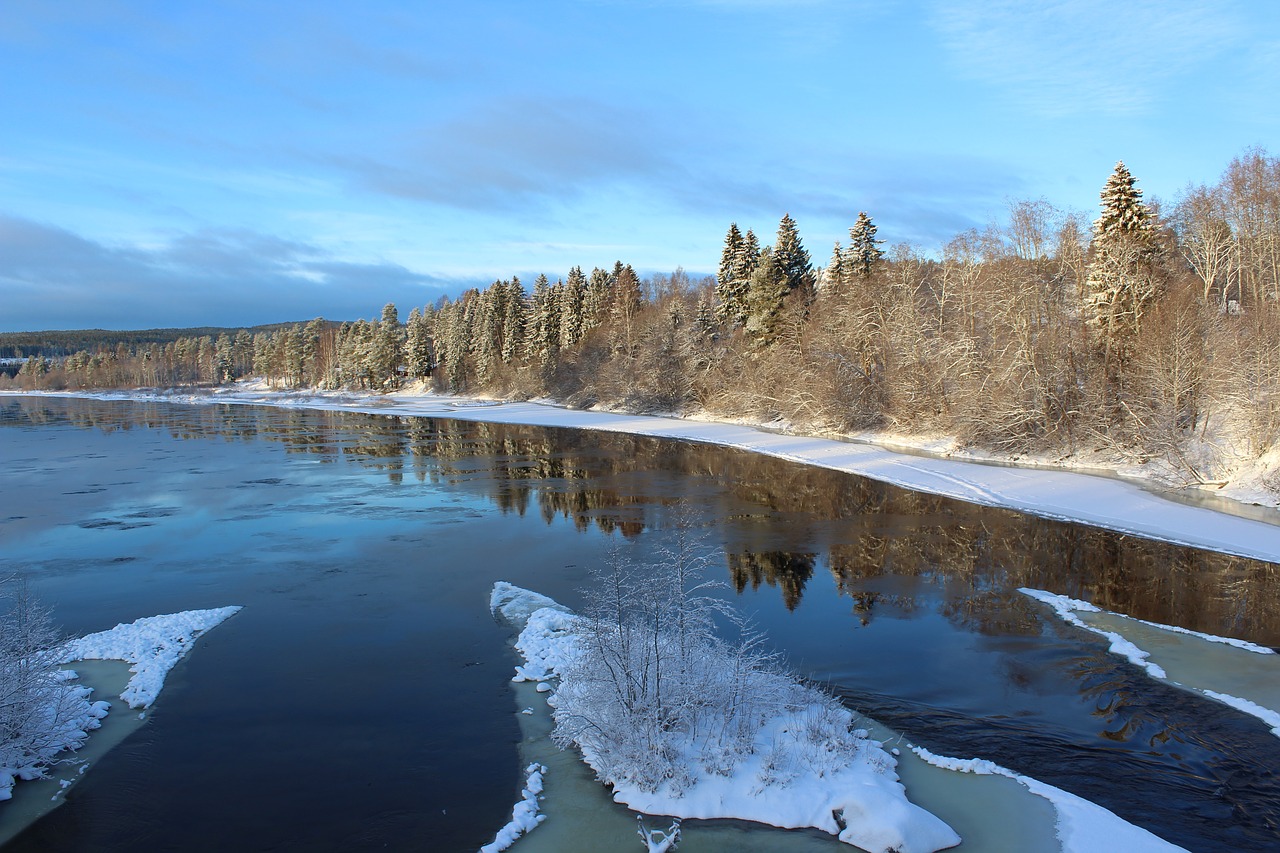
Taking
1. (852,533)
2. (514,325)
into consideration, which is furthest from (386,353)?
(852,533)

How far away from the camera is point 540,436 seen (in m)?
46.1

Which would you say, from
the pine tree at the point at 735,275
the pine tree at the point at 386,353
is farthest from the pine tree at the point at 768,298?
the pine tree at the point at 386,353

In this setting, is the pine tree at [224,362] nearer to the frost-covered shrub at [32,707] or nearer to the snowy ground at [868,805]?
the frost-covered shrub at [32,707]

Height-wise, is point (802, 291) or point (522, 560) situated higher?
point (802, 291)

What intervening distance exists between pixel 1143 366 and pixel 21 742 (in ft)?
107

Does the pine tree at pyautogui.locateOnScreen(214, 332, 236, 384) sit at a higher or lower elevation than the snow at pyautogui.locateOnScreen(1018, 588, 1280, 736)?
higher

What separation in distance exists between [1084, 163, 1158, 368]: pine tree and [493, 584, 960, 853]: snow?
92.6ft

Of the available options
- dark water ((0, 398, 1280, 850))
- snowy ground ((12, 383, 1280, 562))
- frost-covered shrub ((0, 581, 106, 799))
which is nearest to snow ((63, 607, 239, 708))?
dark water ((0, 398, 1280, 850))

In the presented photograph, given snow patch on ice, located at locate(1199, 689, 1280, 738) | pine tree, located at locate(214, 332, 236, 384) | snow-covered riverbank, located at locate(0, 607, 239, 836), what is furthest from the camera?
pine tree, located at locate(214, 332, 236, 384)

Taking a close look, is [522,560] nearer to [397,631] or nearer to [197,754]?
[397,631]

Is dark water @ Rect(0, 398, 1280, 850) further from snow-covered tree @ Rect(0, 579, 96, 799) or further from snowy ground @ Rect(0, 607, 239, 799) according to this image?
snow-covered tree @ Rect(0, 579, 96, 799)

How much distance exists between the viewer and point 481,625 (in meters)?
13.1

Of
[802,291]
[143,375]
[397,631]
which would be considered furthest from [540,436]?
[143,375]

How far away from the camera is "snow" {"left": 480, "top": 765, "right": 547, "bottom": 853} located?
7.33 m
